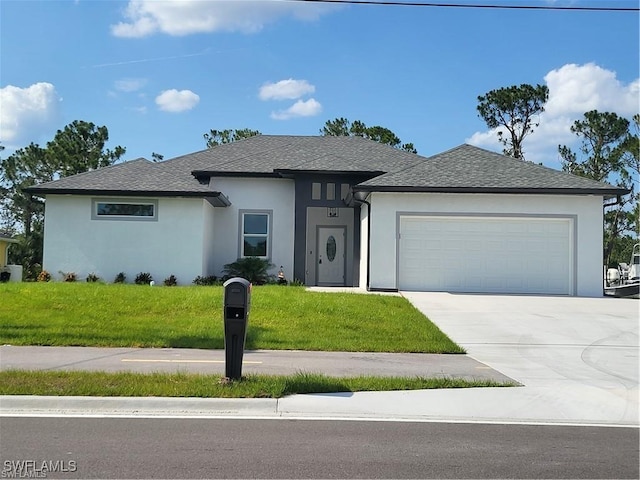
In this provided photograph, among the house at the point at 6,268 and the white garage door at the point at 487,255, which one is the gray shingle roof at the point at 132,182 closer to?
the white garage door at the point at 487,255

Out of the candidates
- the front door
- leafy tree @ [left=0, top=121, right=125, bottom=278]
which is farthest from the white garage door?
leafy tree @ [left=0, top=121, right=125, bottom=278]

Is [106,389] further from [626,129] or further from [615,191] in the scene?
[626,129]

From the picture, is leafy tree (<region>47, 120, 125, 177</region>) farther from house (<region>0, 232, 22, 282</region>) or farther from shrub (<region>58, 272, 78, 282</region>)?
shrub (<region>58, 272, 78, 282</region>)

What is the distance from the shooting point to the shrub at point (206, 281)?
19531mm

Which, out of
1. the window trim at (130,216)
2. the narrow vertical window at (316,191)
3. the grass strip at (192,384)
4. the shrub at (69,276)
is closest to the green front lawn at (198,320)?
the grass strip at (192,384)

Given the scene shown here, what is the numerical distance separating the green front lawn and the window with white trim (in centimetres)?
617

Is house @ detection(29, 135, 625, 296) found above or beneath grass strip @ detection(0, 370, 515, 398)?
above

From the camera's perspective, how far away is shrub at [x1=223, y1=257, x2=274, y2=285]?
2084cm

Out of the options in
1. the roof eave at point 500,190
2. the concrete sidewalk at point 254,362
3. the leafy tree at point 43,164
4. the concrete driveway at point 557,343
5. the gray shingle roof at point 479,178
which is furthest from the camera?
the leafy tree at point 43,164

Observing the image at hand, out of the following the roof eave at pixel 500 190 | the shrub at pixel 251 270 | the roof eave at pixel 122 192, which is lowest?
the shrub at pixel 251 270

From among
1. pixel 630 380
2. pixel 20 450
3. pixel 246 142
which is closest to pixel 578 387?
pixel 630 380

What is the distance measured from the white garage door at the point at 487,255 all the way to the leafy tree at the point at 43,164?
27.0 meters

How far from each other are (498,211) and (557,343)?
7693 millimetres

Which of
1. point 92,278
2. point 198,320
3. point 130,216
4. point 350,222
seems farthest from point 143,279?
point 350,222
